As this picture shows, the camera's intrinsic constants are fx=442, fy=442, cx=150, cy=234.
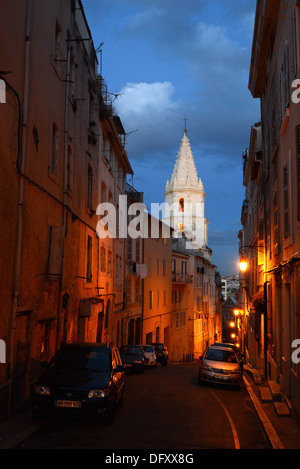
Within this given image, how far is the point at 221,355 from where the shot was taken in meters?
18.0

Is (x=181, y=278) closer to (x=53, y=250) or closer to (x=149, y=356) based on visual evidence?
(x=149, y=356)

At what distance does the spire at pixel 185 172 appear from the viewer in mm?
76438

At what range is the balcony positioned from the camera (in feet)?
157

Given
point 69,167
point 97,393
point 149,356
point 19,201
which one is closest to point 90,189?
point 69,167

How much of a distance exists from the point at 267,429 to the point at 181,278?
1600 inches

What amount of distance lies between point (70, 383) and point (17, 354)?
72.6 inches

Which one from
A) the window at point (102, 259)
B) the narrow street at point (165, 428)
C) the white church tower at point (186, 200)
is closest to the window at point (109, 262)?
the window at point (102, 259)

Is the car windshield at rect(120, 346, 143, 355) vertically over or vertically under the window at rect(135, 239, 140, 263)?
under

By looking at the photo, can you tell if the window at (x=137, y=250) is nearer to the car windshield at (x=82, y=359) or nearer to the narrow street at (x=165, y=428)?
the narrow street at (x=165, y=428)

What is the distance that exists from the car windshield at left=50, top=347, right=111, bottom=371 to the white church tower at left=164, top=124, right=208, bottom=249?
6555 centimetres

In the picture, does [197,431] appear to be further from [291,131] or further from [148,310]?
[148,310]

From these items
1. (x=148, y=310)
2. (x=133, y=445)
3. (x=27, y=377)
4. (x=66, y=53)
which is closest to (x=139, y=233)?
(x=148, y=310)

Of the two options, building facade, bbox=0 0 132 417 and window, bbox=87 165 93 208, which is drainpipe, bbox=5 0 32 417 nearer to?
building facade, bbox=0 0 132 417

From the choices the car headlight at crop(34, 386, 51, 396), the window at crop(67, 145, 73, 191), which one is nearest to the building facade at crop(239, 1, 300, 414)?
the car headlight at crop(34, 386, 51, 396)
